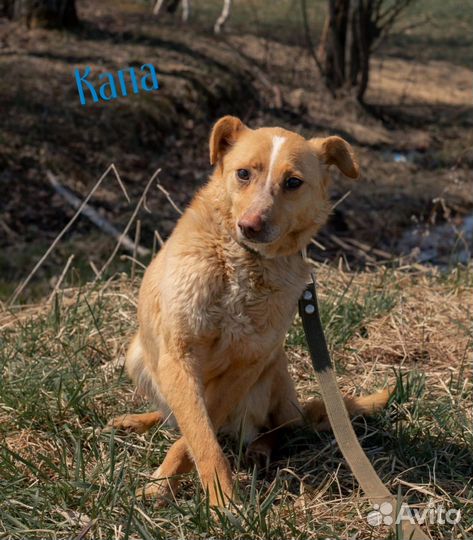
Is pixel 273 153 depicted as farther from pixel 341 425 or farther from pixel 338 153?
pixel 341 425

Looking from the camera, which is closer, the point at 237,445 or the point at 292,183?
the point at 292,183

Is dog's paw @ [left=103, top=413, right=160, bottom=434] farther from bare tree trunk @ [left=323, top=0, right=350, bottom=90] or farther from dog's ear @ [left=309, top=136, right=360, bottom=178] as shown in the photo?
bare tree trunk @ [left=323, top=0, right=350, bottom=90]

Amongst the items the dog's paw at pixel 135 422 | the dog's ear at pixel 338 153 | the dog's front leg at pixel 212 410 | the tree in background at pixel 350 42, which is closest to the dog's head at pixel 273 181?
the dog's ear at pixel 338 153

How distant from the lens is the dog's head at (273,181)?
2.87 m

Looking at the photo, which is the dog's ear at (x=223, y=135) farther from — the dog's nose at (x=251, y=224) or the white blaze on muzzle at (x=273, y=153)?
the dog's nose at (x=251, y=224)

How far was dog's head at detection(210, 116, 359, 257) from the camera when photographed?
9.40 ft

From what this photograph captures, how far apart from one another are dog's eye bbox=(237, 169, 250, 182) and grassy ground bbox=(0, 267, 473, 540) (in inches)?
41.4

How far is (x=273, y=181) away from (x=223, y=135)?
383 mm

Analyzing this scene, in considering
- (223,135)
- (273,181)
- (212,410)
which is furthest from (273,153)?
(212,410)

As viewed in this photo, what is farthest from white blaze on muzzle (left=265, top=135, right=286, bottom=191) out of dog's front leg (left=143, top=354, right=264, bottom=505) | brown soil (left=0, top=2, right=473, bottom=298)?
brown soil (left=0, top=2, right=473, bottom=298)

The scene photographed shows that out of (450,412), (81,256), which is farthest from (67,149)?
(450,412)

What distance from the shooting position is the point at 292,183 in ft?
9.86

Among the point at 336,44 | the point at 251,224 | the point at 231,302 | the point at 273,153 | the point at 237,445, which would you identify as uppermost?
the point at 273,153

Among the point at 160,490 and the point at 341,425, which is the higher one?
the point at 341,425
